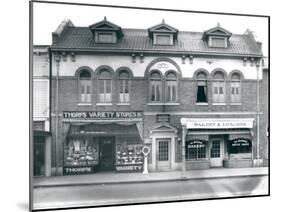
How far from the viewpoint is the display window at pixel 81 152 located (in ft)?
19.3

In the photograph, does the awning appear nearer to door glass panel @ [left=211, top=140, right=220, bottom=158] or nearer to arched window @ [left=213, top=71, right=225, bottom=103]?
door glass panel @ [left=211, top=140, right=220, bottom=158]

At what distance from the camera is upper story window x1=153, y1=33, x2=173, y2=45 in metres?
6.18

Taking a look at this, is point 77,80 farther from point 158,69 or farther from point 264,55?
point 264,55

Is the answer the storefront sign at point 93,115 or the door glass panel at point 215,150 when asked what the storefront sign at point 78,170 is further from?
the door glass panel at point 215,150

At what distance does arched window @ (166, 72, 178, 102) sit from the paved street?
152 centimetres

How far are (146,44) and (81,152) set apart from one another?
2.24 m

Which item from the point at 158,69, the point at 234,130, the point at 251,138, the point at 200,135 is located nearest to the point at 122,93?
the point at 158,69

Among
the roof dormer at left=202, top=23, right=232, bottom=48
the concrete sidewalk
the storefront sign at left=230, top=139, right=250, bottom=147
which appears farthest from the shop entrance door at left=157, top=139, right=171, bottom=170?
the roof dormer at left=202, top=23, right=232, bottom=48

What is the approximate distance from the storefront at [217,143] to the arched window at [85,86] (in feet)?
5.85

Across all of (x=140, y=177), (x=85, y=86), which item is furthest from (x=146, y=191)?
(x=85, y=86)

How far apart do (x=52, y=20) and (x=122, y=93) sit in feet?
5.56

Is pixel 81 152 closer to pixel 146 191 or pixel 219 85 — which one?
pixel 146 191

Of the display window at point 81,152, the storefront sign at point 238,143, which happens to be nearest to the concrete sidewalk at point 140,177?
the display window at point 81,152

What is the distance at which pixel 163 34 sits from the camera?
6.18 metres
